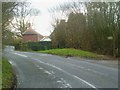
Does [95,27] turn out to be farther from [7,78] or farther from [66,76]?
[7,78]

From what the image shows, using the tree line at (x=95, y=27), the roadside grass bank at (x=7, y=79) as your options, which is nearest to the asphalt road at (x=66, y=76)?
the roadside grass bank at (x=7, y=79)

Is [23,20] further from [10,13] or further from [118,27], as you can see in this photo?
[10,13]

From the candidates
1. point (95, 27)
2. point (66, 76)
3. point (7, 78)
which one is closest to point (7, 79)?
point (7, 78)

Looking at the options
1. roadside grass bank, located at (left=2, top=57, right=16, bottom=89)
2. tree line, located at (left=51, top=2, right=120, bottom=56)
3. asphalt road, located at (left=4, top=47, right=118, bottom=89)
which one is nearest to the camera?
roadside grass bank, located at (left=2, top=57, right=16, bottom=89)

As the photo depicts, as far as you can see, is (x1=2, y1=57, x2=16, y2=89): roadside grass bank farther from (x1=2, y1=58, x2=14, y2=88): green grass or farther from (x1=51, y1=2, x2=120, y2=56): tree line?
(x1=51, y1=2, x2=120, y2=56): tree line

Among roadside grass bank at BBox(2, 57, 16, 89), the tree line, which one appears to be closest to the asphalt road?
roadside grass bank at BBox(2, 57, 16, 89)

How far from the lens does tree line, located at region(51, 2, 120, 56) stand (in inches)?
1662

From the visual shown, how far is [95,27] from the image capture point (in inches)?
1751

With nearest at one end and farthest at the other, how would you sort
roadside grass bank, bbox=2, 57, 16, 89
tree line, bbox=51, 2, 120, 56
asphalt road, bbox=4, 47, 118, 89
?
roadside grass bank, bbox=2, 57, 16, 89 → asphalt road, bbox=4, 47, 118, 89 → tree line, bbox=51, 2, 120, 56

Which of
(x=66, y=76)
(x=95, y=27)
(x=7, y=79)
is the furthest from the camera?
(x=95, y=27)

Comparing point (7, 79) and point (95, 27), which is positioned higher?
point (95, 27)

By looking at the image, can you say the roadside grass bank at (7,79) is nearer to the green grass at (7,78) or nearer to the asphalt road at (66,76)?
the green grass at (7,78)

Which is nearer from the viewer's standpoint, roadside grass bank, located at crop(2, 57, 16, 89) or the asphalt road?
roadside grass bank, located at crop(2, 57, 16, 89)

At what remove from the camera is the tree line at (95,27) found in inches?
1662
